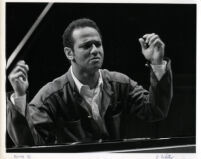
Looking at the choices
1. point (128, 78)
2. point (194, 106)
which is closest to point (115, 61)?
point (128, 78)

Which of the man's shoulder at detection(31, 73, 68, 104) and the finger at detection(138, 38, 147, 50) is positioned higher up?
the finger at detection(138, 38, 147, 50)

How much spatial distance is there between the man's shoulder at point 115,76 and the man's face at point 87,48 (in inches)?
2.4

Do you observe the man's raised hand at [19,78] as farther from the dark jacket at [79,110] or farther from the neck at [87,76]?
the neck at [87,76]

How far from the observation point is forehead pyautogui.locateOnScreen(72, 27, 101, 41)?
210cm

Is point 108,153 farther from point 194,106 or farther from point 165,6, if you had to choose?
point 165,6

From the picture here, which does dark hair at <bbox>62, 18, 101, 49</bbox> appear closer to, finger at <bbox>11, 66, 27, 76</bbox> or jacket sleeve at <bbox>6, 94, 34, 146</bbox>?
finger at <bbox>11, 66, 27, 76</bbox>

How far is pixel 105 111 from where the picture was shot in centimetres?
213

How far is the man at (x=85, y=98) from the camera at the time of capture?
2.11 meters

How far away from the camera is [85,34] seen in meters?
2.10

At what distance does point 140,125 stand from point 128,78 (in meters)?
0.29

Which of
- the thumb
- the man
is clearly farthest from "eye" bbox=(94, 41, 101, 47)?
the thumb

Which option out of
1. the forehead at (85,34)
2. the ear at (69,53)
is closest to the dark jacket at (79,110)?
the ear at (69,53)

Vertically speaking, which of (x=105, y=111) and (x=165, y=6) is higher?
(x=165, y=6)
